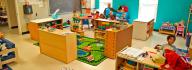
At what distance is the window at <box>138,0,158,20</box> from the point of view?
6684mm

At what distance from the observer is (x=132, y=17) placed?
7273 mm

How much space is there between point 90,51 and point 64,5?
384 centimetres

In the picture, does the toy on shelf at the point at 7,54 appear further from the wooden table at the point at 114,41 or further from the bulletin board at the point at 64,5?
the bulletin board at the point at 64,5

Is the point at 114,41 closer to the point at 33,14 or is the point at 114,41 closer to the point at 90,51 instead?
the point at 90,51

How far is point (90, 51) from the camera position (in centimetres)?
441

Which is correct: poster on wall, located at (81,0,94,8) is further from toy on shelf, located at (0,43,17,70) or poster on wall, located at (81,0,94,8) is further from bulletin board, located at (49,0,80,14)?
toy on shelf, located at (0,43,17,70)

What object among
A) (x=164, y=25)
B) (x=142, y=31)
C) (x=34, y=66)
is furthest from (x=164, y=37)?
(x=34, y=66)

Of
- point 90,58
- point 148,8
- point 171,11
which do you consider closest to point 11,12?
point 90,58

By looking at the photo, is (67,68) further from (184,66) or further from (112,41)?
(184,66)

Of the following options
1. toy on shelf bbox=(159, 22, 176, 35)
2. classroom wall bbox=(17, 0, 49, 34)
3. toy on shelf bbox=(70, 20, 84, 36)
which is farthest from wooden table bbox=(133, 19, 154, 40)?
classroom wall bbox=(17, 0, 49, 34)

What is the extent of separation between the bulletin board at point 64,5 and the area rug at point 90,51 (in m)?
2.41

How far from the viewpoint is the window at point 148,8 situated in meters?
6.68

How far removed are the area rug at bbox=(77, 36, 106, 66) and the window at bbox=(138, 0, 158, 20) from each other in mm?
2799

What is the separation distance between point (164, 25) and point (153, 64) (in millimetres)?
4529
